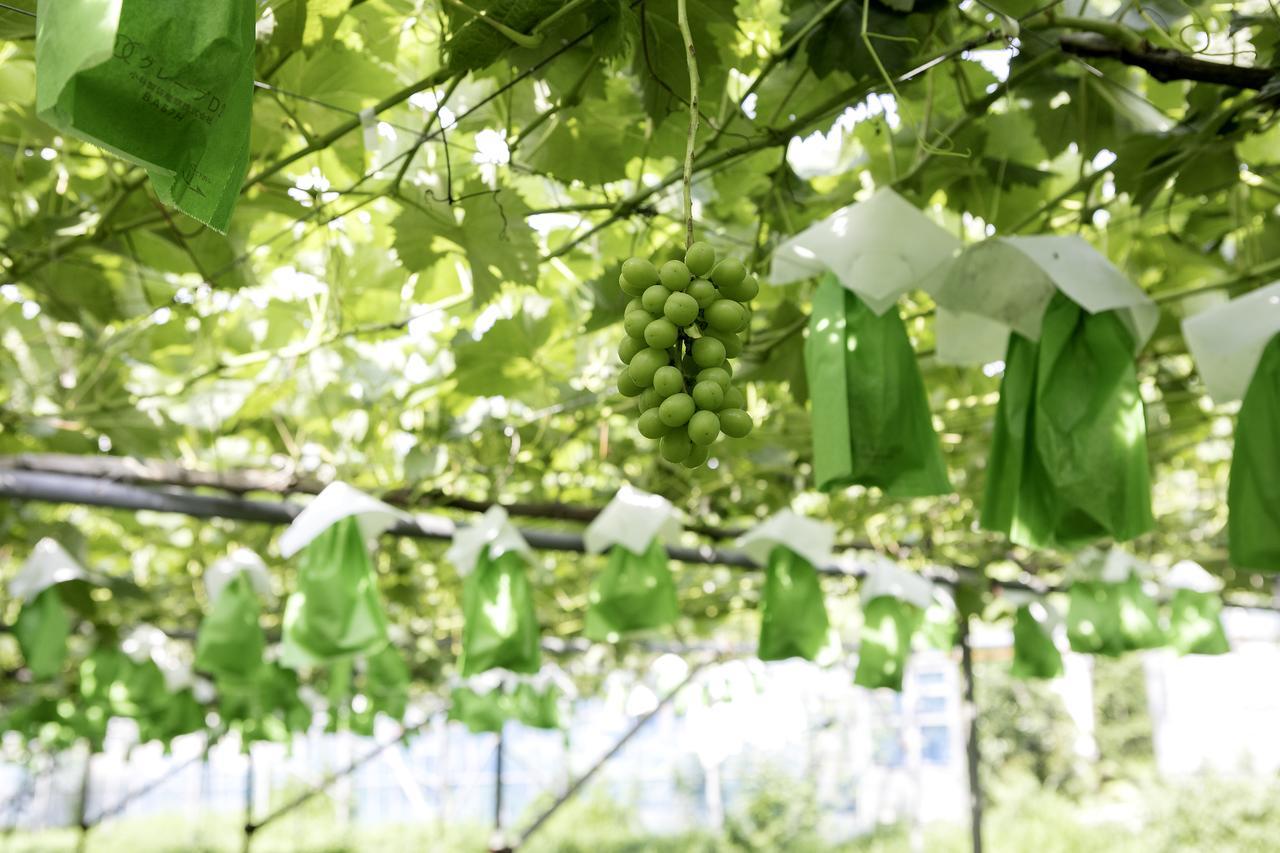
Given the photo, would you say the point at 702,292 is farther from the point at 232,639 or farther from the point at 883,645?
the point at 883,645

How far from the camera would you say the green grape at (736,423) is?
0.55m

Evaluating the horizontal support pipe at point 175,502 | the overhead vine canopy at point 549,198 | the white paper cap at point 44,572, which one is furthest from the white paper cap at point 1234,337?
the white paper cap at point 44,572

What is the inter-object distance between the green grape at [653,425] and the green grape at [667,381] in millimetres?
11

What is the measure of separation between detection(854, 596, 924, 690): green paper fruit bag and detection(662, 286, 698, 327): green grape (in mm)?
2271

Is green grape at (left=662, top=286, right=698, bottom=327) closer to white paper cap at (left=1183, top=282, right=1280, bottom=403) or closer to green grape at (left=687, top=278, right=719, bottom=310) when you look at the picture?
green grape at (left=687, top=278, right=719, bottom=310)

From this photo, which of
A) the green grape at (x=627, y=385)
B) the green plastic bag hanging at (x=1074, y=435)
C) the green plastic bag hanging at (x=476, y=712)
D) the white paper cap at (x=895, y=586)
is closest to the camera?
the green grape at (x=627, y=385)

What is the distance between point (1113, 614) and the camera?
3066 mm

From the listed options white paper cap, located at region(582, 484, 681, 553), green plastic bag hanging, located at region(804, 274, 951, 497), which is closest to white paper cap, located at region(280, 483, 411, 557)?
white paper cap, located at region(582, 484, 681, 553)

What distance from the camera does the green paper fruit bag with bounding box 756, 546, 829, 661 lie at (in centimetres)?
228

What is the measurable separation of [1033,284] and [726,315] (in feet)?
2.12

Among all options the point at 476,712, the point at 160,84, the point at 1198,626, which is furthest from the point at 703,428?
the point at 476,712

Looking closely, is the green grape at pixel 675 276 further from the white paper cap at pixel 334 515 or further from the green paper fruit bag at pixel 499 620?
the green paper fruit bag at pixel 499 620

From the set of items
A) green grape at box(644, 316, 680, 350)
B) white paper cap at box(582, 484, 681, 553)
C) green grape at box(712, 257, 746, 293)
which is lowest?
green grape at box(644, 316, 680, 350)

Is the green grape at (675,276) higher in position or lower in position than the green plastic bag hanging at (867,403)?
lower
